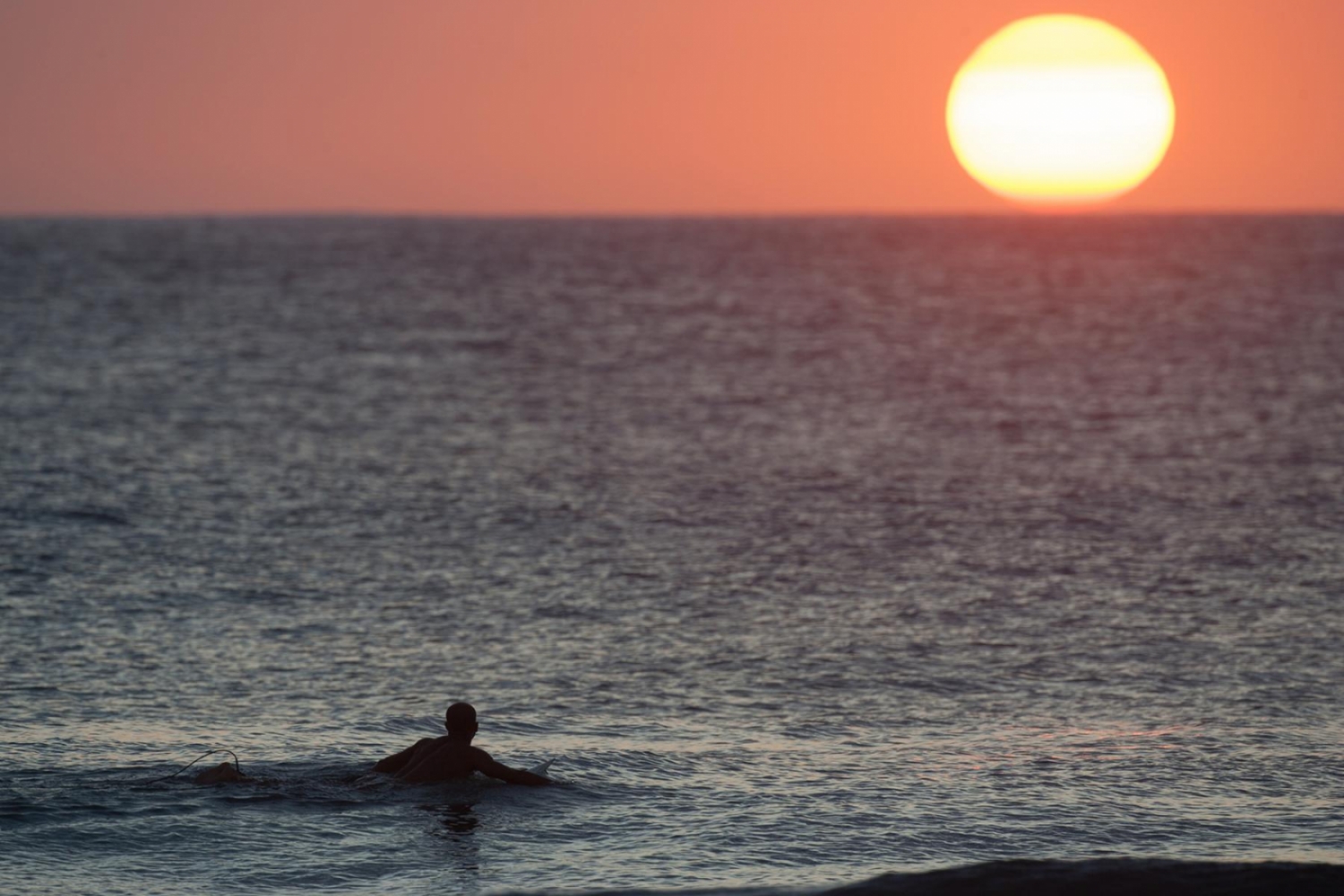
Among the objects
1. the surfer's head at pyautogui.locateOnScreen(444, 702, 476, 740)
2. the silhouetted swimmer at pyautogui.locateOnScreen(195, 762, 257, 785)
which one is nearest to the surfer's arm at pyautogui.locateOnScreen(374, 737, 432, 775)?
the surfer's head at pyautogui.locateOnScreen(444, 702, 476, 740)

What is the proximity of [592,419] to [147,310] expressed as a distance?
149 ft

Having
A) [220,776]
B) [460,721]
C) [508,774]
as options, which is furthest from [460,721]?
[220,776]

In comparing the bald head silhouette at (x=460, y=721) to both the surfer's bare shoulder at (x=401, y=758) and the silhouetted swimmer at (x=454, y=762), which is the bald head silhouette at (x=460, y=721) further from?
the surfer's bare shoulder at (x=401, y=758)

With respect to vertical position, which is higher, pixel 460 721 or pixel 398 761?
pixel 460 721

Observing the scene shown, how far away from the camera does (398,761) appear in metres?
17.1

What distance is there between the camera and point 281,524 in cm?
3158

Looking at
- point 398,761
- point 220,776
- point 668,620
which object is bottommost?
point 220,776

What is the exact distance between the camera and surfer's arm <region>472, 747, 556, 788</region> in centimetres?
1669

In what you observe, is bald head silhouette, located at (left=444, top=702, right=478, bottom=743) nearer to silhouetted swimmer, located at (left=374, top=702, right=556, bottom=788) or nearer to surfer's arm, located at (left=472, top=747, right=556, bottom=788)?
silhouetted swimmer, located at (left=374, top=702, right=556, bottom=788)

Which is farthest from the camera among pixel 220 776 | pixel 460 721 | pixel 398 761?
pixel 398 761

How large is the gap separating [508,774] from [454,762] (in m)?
0.54

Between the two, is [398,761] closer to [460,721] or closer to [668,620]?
[460,721]

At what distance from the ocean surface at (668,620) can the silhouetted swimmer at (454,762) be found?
216 millimetres

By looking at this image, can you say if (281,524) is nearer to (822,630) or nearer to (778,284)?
(822,630)
